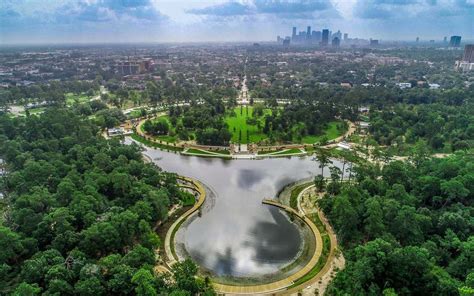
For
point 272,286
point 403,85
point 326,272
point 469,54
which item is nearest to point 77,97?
point 272,286

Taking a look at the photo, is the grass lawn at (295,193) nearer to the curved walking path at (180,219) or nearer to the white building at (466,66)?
the curved walking path at (180,219)

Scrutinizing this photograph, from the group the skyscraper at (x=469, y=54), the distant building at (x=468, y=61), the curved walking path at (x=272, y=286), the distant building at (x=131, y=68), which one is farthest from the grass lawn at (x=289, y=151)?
the skyscraper at (x=469, y=54)

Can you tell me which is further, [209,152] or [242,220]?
[209,152]

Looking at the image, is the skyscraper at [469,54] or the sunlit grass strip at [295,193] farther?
the skyscraper at [469,54]

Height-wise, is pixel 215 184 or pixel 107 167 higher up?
pixel 107 167

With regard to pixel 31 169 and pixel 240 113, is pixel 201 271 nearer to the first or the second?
pixel 31 169

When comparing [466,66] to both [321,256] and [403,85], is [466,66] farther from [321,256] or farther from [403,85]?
[321,256]

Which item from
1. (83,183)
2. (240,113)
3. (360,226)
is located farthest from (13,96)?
(360,226)

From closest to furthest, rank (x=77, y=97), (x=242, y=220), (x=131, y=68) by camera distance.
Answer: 1. (x=242, y=220)
2. (x=77, y=97)
3. (x=131, y=68)
